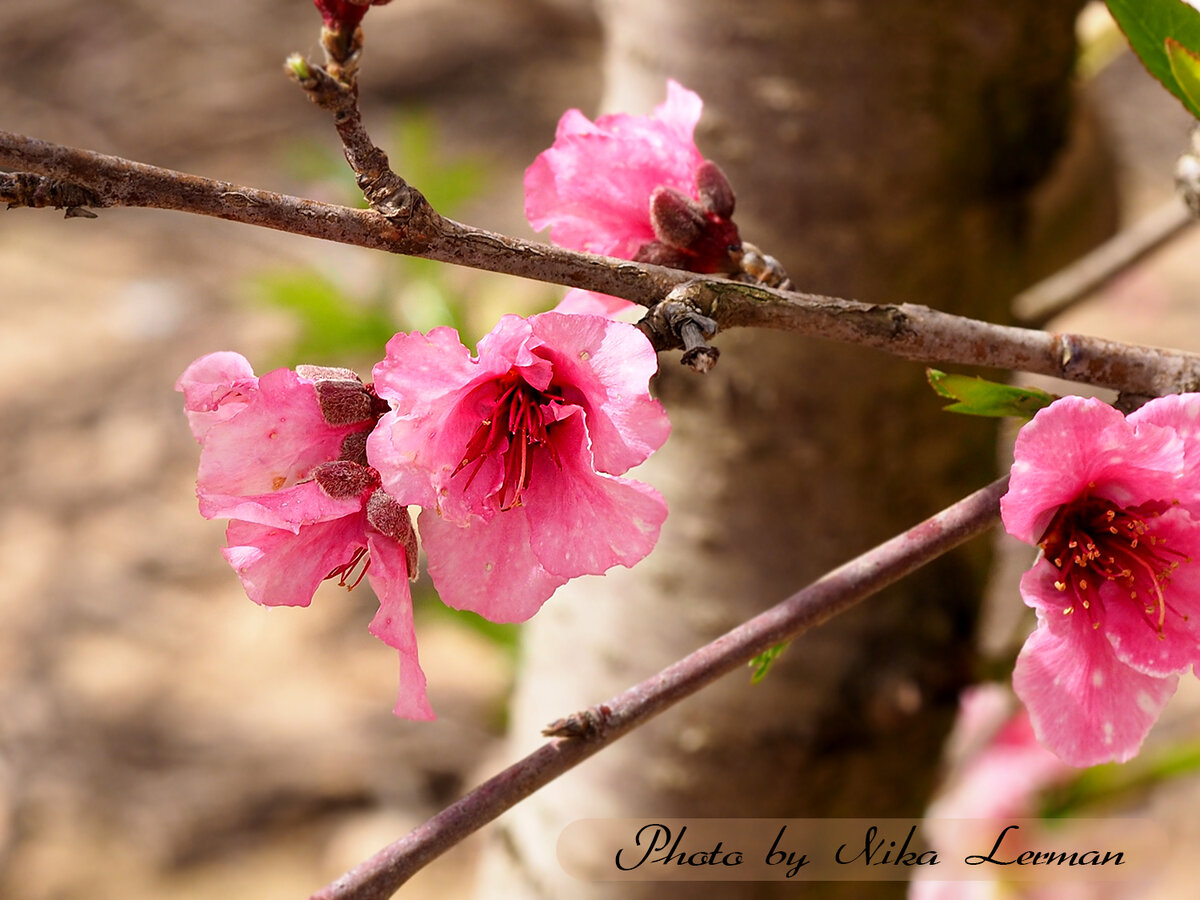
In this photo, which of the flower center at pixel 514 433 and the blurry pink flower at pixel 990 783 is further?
Result: the blurry pink flower at pixel 990 783

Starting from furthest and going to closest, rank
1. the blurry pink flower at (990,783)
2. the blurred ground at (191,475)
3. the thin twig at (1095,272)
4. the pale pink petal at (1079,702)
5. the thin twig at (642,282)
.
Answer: the blurred ground at (191,475) < the blurry pink flower at (990,783) < the thin twig at (1095,272) < the pale pink petal at (1079,702) < the thin twig at (642,282)

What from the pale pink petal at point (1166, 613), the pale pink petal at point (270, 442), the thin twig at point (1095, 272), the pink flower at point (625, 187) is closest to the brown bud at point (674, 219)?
the pink flower at point (625, 187)

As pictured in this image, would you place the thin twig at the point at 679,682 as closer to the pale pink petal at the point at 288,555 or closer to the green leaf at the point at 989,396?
the green leaf at the point at 989,396

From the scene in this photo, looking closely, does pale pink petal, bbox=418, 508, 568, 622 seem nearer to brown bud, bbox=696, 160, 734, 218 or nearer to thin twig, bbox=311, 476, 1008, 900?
thin twig, bbox=311, 476, 1008, 900

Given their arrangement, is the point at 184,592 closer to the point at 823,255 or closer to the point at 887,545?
the point at 823,255

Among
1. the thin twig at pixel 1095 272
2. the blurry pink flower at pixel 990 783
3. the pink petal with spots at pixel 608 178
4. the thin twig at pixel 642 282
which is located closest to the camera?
the thin twig at pixel 642 282

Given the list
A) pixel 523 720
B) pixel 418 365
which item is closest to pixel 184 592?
pixel 523 720
